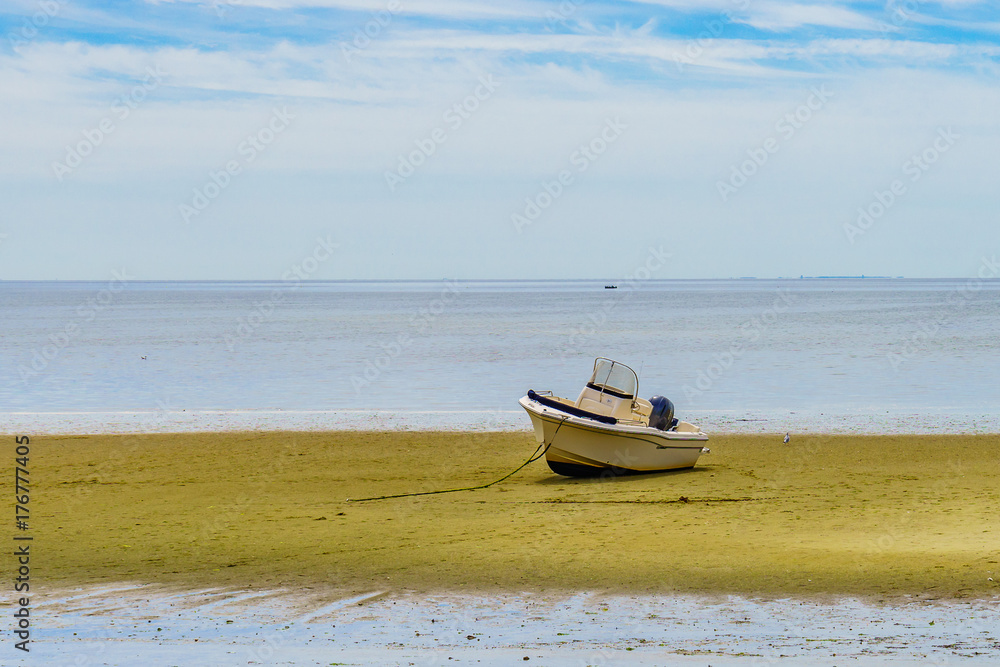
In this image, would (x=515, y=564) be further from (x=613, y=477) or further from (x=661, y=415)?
(x=661, y=415)

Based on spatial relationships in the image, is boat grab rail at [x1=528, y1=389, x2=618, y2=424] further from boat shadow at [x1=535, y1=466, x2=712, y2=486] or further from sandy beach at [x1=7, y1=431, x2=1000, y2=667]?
sandy beach at [x1=7, y1=431, x2=1000, y2=667]

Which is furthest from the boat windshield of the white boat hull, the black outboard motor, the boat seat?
the white boat hull

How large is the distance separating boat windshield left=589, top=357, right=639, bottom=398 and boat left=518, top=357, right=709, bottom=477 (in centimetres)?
19

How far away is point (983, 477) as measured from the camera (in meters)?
16.1

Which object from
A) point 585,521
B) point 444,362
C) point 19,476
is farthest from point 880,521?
point 444,362

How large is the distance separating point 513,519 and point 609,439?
3.84 metres

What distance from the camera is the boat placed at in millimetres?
16594

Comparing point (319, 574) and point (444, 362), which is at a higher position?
point (444, 362)

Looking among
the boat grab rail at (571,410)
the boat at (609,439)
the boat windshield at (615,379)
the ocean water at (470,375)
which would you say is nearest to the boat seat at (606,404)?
the boat at (609,439)

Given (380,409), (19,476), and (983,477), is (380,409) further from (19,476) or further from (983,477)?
(983,477)

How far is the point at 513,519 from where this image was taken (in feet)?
43.3

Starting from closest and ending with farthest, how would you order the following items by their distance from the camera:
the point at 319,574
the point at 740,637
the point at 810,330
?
1. the point at 740,637
2. the point at 319,574
3. the point at 810,330

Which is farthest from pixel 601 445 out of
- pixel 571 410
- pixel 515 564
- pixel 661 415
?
pixel 515 564

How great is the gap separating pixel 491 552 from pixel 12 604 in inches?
190
